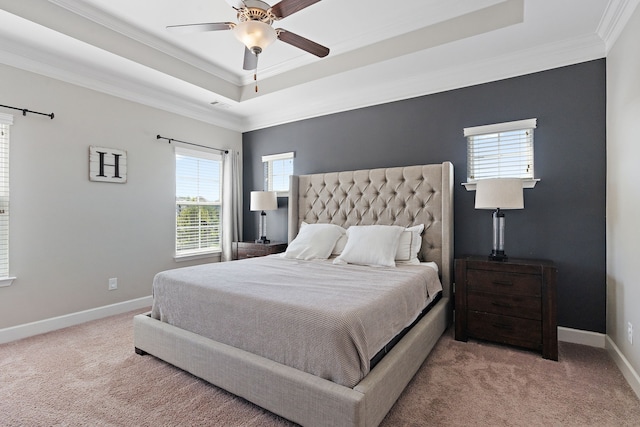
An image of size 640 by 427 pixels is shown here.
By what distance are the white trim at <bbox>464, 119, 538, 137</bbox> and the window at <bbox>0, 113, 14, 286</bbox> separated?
443 centimetres

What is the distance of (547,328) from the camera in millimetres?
2533

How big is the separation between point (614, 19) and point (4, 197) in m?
5.31

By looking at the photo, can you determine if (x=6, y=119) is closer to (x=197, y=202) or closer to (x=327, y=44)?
(x=197, y=202)

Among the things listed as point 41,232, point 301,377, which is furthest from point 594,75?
point 41,232

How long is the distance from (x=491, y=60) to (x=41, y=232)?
15.6 feet

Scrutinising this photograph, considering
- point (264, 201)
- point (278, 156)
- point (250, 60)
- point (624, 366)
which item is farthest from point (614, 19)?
point (264, 201)

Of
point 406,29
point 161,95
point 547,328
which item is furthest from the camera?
point 161,95

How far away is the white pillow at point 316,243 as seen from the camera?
3.49 metres

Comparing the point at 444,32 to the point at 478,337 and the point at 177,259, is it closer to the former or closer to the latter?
the point at 478,337

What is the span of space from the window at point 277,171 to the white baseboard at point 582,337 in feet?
11.7

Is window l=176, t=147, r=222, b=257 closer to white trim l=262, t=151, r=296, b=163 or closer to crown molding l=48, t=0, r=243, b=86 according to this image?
white trim l=262, t=151, r=296, b=163

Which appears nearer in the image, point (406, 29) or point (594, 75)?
point (594, 75)

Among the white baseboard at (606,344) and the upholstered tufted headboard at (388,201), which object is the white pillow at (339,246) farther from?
the white baseboard at (606,344)

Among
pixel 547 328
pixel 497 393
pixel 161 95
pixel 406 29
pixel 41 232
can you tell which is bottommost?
pixel 497 393
